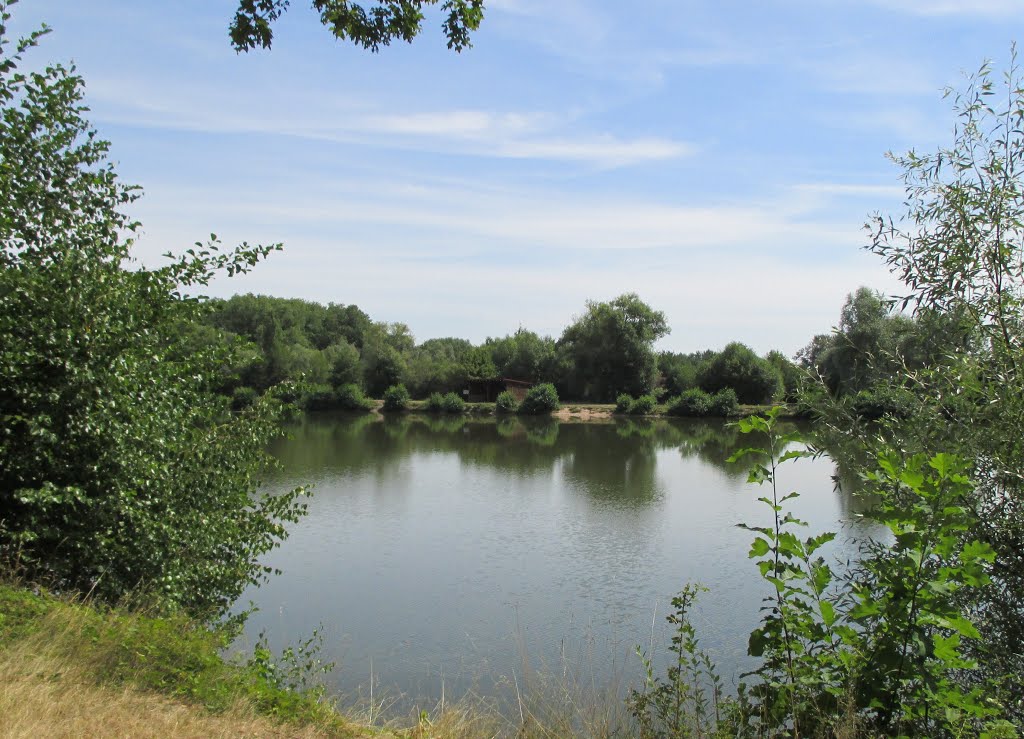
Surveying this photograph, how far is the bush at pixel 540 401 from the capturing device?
2157 inches

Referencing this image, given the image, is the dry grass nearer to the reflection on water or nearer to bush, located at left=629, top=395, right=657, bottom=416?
the reflection on water

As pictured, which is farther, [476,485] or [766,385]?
[766,385]

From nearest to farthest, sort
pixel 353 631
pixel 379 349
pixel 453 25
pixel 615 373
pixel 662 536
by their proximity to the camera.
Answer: pixel 453 25 < pixel 353 631 < pixel 662 536 < pixel 615 373 < pixel 379 349

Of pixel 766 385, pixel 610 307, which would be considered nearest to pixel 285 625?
pixel 766 385

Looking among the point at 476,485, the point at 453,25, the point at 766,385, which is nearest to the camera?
the point at 453,25

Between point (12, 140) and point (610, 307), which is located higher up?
point (610, 307)

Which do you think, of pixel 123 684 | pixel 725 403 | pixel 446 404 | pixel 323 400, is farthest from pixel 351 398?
pixel 123 684

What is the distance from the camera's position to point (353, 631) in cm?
1035

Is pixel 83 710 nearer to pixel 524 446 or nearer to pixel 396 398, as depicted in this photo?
pixel 524 446

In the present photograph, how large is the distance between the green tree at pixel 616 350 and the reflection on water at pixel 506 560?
28284 mm

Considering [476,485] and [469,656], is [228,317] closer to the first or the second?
[476,485]

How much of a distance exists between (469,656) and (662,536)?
303 inches

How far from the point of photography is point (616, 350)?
5850cm

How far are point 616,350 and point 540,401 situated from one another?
773cm
